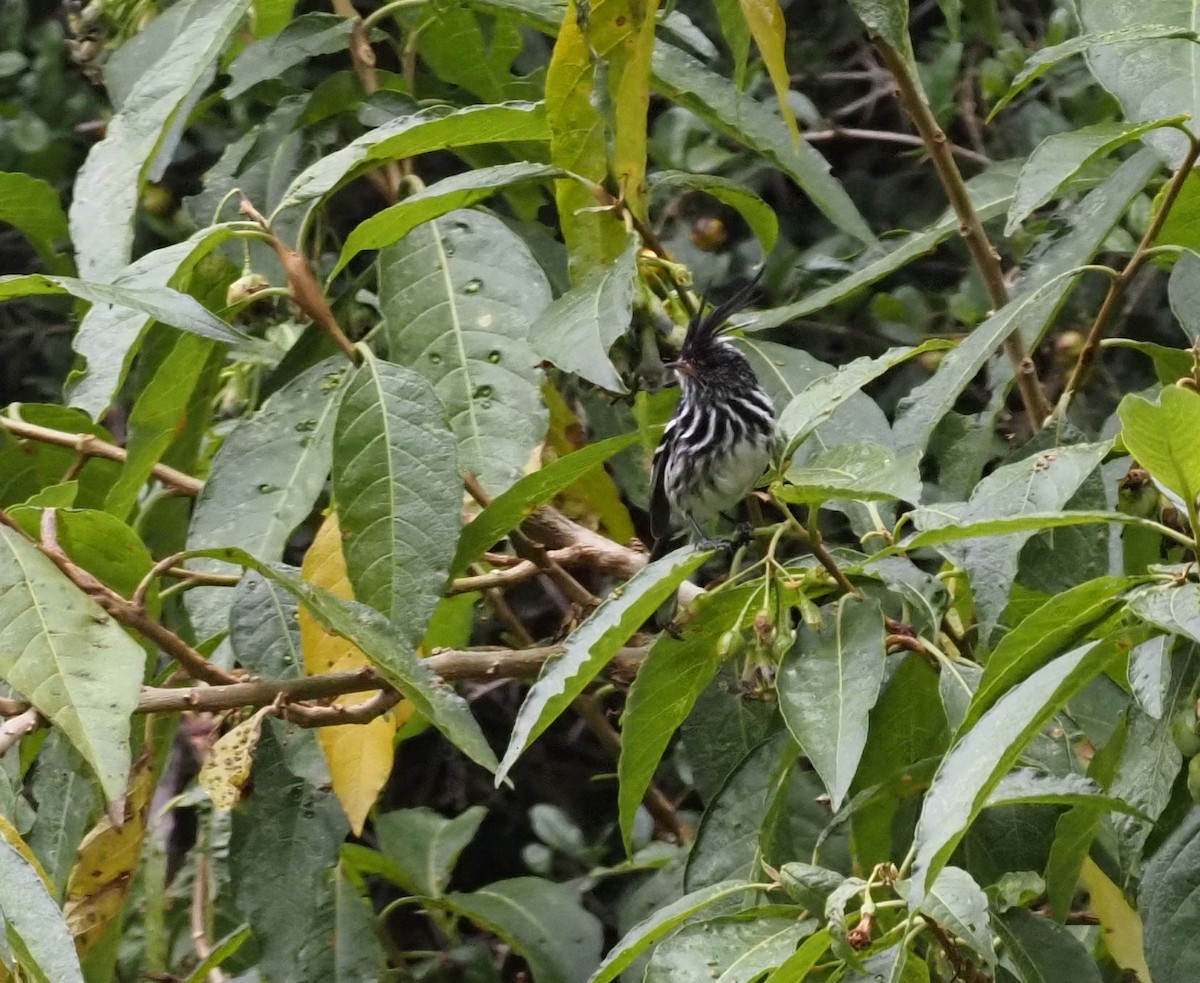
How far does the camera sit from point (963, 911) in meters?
1.66

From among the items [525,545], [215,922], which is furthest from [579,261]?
[215,922]

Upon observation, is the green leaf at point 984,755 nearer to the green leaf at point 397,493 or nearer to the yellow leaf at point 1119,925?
the yellow leaf at point 1119,925

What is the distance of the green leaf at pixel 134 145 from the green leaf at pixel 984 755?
1323mm

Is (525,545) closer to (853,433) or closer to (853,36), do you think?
(853,433)

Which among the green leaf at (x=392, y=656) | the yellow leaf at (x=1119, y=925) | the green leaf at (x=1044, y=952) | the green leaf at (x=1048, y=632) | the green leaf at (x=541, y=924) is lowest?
the green leaf at (x=541, y=924)

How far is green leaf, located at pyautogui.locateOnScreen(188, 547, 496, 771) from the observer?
76.2 inches

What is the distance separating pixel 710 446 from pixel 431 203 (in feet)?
4.70

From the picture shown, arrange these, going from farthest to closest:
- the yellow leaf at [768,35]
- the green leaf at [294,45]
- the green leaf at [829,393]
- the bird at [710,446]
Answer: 1. the bird at [710,446]
2. the green leaf at [294,45]
3. the green leaf at [829,393]
4. the yellow leaf at [768,35]

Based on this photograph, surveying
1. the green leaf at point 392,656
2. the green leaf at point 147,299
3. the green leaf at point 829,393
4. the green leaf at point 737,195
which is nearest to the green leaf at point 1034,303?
the green leaf at point 829,393

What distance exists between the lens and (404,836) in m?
3.38

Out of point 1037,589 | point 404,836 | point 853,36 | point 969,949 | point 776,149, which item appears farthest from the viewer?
point 853,36

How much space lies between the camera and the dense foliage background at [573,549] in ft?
6.03

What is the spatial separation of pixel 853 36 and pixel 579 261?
10.3 ft

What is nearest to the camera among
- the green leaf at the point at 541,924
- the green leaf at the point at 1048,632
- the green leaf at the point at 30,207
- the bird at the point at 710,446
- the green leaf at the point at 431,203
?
the green leaf at the point at 1048,632
